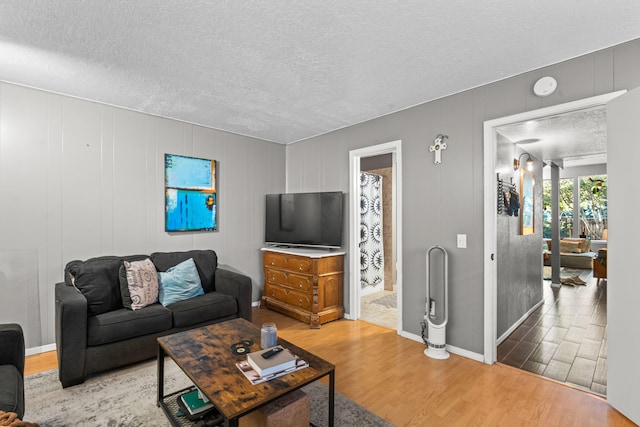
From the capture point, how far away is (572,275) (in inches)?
267

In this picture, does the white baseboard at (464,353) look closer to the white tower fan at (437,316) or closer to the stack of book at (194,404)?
the white tower fan at (437,316)

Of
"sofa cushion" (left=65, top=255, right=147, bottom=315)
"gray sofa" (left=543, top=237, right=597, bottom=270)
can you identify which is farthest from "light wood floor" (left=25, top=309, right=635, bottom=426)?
"gray sofa" (left=543, top=237, right=597, bottom=270)

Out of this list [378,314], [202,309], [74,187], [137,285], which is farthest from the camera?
[378,314]

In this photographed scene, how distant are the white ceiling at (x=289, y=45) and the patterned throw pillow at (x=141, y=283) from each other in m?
1.67

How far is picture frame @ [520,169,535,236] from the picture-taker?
3902 mm

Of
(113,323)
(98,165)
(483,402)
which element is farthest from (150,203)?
(483,402)

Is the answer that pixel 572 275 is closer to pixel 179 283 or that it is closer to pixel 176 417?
pixel 179 283

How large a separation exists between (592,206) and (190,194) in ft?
33.8

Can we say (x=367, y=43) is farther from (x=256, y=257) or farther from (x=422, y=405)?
(x=256, y=257)

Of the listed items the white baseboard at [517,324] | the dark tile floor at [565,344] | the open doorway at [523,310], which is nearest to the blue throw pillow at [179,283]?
the open doorway at [523,310]

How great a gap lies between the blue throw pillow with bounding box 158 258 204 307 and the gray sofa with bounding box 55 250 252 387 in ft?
0.28

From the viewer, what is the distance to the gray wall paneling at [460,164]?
7.56 feet

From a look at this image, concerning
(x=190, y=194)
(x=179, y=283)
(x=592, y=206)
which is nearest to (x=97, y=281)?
(x=179, y=283)

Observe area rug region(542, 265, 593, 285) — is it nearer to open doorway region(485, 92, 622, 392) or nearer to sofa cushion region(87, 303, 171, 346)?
open doorway region(485, 92, 622, 392)
